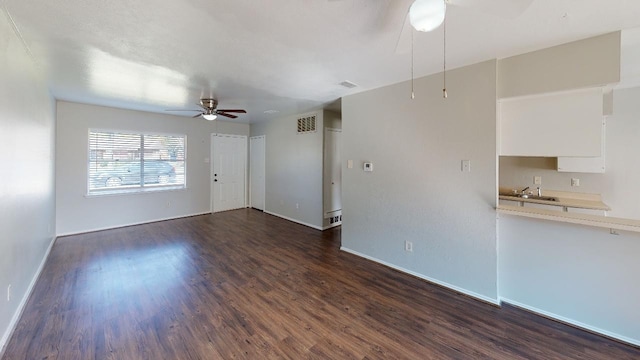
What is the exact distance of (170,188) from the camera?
19.1 ft

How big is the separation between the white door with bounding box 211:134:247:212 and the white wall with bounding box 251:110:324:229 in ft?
2.55

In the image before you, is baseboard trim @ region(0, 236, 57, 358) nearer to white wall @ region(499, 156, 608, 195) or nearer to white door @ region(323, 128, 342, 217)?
white door @ region(323, 128, 342, 217)

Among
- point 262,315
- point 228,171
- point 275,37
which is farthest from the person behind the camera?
point 228,171

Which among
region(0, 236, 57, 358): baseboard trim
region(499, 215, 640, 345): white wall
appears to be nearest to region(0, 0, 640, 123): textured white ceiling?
region(499, 215, 640, 345): white wall

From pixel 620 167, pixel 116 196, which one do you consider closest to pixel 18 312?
pixel 116 196

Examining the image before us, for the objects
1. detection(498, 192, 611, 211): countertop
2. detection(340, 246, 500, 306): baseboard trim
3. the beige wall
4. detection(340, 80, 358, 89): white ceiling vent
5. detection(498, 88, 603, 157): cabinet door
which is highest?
detection(340, 80, 358, 89): white ceiling vent

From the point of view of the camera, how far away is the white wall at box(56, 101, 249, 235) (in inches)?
178

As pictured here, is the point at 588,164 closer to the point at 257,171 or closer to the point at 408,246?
the point at 408,246

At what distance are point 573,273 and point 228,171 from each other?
673 cm

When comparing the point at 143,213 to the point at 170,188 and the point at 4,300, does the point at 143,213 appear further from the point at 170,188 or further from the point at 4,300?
the point at 4,300

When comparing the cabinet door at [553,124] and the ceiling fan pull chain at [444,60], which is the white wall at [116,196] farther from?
the cabinet door at [553,124]

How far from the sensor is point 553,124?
2.36 m

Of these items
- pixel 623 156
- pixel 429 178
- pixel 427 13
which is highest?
pixel 427 13

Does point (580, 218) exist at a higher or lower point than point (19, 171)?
lower
